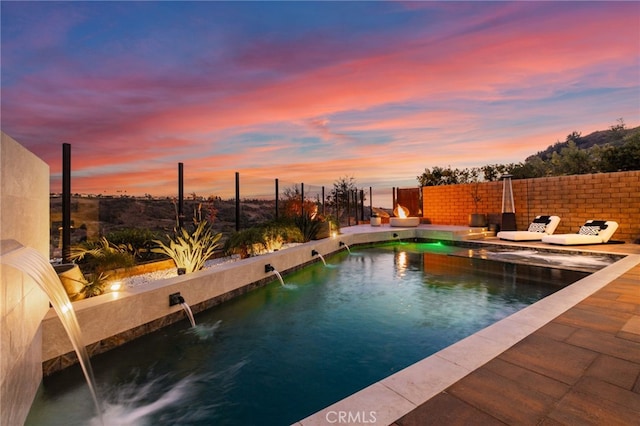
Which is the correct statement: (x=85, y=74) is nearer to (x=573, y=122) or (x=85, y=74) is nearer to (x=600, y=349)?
(x=600, y=349)

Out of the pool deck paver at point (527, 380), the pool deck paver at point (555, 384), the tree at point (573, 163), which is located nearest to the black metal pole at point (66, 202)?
the pool deck paver at point (527, 380)

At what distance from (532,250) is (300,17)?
345 inches

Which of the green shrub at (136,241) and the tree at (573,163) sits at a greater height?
the tree at (573,163)

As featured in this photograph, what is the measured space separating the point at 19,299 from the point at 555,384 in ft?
11.3

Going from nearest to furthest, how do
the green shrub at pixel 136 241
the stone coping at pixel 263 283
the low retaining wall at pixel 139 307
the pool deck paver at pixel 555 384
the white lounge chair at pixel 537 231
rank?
the pool deck paver at pixel 555 384 → the stone coping at pixel 263 283 → the low retaining wall at pixel 139 307 → the green shrub at pixel 136 241 → the white lounge chair at pixel 537 231

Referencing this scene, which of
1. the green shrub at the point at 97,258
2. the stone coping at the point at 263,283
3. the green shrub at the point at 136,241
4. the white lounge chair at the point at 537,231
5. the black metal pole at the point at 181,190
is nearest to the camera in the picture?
the stone coping at the point at 263,283

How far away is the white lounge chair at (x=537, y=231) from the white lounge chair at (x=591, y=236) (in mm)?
634

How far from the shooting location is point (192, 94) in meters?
8.32

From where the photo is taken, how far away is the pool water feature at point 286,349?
2.37 m

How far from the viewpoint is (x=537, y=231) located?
9688 mm

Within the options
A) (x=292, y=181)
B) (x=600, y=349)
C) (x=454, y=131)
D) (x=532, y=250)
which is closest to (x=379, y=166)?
(x=454, y=131)

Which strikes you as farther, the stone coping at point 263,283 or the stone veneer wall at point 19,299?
the stone coping at point 263,283

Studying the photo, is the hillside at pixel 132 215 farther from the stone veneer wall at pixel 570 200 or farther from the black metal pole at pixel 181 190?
the stone veneer wall at pixel 570 200

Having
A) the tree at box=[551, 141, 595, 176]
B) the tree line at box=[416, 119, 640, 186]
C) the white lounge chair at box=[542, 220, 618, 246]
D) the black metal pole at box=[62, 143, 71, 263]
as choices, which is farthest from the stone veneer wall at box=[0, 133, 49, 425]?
the tree at box=[551, 141, 595, 176]
